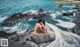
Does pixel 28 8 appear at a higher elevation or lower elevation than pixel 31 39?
higher

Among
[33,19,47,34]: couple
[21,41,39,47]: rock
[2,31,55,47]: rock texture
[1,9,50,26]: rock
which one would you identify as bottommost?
[21,41,39,47]: rock

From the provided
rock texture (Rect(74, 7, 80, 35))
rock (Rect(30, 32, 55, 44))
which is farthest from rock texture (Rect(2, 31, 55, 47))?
rock texture (Rect(74, 7, 80, 35))

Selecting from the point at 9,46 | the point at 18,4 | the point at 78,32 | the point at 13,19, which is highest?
the point at 18,4

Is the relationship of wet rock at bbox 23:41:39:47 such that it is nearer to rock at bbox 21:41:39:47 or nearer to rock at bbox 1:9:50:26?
rock at bbox 21:41:39:47

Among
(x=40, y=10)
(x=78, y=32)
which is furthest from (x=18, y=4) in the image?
(x=78, y=32)

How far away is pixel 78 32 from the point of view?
1.58m

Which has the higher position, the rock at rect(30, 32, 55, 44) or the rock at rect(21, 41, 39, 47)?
the rock at rect(30, 32, 55, 44)

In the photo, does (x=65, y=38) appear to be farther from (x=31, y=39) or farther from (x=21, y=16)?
(x=21, y=16)

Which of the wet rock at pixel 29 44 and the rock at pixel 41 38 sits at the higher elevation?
the rock at pixel 41 38

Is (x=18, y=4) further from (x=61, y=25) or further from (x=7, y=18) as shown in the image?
(x=61, y=25)

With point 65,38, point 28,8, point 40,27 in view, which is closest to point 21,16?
point 28,8

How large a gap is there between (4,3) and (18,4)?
135mm

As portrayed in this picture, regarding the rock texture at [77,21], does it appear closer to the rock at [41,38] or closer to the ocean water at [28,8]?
the ocean water at [28,8]

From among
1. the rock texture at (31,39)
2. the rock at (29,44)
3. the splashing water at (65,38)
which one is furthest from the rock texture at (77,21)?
the rock at (29,44)
